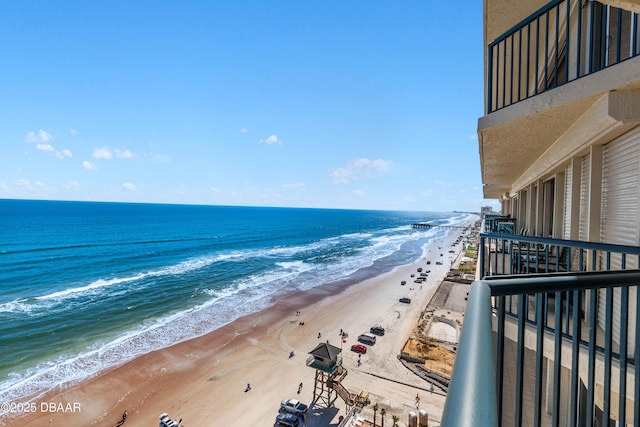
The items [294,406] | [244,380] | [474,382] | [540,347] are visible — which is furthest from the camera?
[244,380]

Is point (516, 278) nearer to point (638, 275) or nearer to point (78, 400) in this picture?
point (638, 275)

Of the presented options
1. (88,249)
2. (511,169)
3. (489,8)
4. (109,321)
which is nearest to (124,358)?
(109,321)

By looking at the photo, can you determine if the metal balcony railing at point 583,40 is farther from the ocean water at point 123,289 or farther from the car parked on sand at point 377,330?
the ocean water at point 123,289

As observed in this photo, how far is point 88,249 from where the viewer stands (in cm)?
5481

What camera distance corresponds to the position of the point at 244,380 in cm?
1961

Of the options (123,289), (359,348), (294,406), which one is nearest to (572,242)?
(294,406)

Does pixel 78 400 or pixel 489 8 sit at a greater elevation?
pixel 489 8

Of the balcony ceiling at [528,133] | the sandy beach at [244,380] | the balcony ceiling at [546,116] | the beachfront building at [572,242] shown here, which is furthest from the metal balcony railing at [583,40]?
the sandy beach at [244,380]

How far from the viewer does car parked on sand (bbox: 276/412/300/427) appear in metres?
15.3

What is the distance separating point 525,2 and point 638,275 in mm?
5647

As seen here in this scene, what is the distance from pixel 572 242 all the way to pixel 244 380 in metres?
20.1

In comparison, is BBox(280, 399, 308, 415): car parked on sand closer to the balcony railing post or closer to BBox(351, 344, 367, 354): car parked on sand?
BBox(351, 344, 367, 354): car parked on sand

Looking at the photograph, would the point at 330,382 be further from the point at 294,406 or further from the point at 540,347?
the point at 540,347

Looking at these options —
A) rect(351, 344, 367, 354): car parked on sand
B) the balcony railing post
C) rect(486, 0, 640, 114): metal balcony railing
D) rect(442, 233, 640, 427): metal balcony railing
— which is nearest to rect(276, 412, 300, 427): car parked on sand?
rect(351, 344, 367, 354): car parked on sand
